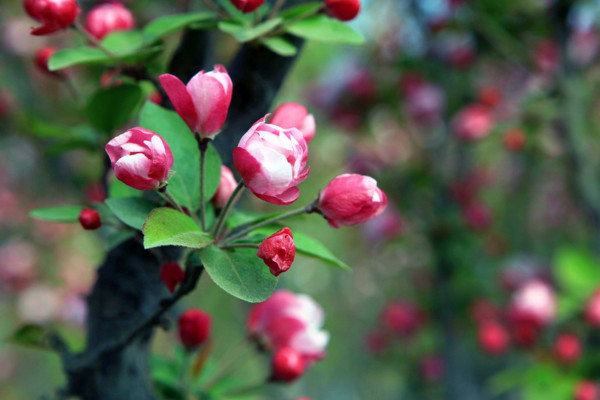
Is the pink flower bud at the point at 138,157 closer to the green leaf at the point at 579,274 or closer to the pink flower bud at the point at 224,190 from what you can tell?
the pink flower bud at the point at 224,190

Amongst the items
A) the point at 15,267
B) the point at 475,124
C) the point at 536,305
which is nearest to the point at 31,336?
the point at 536,305

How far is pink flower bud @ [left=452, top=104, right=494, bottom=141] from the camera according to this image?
185 cm

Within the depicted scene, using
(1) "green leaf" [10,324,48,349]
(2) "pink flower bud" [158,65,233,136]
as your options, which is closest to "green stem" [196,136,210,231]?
(2) "pink flower bud" [158,65,233,136]

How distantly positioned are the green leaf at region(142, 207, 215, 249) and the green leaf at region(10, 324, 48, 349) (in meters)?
0.41

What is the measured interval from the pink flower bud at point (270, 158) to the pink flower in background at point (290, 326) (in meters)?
0.38

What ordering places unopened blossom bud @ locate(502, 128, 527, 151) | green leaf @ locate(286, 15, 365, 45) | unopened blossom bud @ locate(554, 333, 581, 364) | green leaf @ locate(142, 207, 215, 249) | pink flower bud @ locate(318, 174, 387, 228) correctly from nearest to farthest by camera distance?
green leaf @ locate(142, 207, 215, 249) < pink flower bud @ locate(318, 174, 387, 228) < green leaf @ locate(286, 15, 365, 45) < unopened blossom bud @ locate(554, 333, 581, 364) < unopened blossom bud @ locate(502, 128, 527, 151)


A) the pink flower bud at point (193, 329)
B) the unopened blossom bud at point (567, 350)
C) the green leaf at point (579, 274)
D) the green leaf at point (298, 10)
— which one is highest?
the green leaf at point (298, 10)

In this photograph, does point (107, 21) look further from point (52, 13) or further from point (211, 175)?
point (211, 175)

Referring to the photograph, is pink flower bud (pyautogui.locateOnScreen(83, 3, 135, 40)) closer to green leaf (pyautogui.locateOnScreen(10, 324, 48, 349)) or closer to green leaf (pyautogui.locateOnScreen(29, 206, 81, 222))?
green leaf (pyautogui.locateOnScreen(29, 206, 81, 222))

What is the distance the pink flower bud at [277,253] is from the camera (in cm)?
48

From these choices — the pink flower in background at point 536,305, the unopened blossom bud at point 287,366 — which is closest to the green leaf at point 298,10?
the unopened blossom bud at point 287,366

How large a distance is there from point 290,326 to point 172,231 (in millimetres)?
399

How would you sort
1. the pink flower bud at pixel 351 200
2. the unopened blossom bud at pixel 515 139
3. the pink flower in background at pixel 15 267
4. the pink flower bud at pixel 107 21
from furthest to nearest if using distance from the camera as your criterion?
1. the pink flower in background at pixel 15 267
2. the unopened blossom bud at pixel 515 139
3. the pink flower bud at pixel 107 21
4. the pink flower bud at pixel 351 200

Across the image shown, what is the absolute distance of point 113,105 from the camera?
0.72 meters
